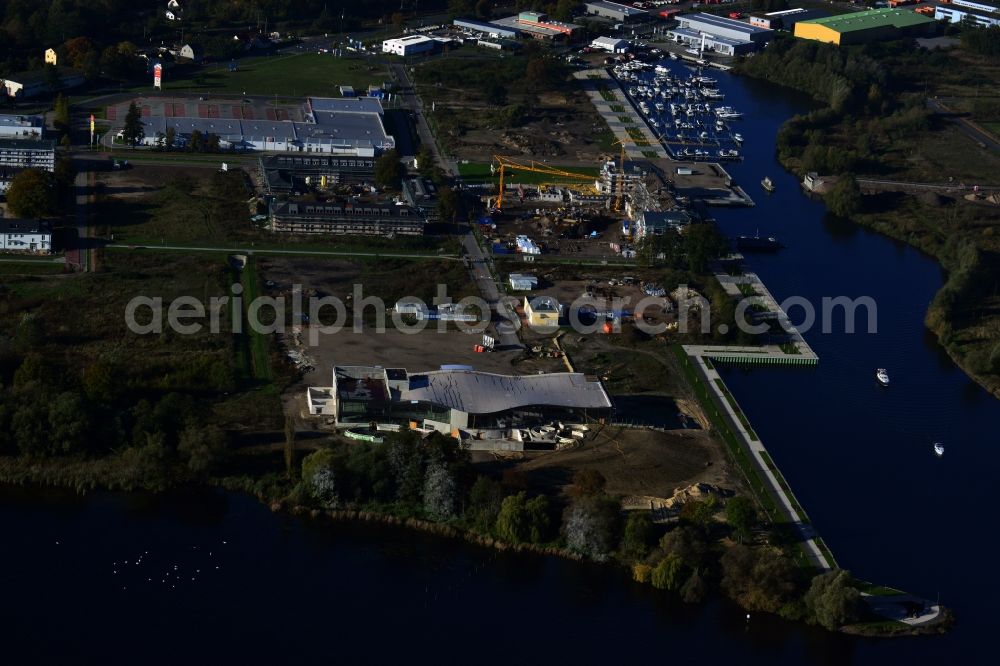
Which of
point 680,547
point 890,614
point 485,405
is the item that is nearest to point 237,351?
point 485,405

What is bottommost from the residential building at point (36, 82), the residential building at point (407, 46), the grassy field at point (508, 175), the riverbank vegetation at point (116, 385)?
the riverbank vegetation at point (116, 385)

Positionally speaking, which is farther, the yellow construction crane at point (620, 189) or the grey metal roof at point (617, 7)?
the grey metal roof at point (617, 7)

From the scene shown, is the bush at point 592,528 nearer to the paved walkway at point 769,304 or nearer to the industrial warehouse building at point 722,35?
the paved walkway at point 769,304

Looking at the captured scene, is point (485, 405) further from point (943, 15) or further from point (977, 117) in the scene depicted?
point (943, 15)

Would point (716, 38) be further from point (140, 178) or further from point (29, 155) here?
point (29, 155)

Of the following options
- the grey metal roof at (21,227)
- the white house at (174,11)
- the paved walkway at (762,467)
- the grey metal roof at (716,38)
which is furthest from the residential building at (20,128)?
the grey metal roof at (716,38)
